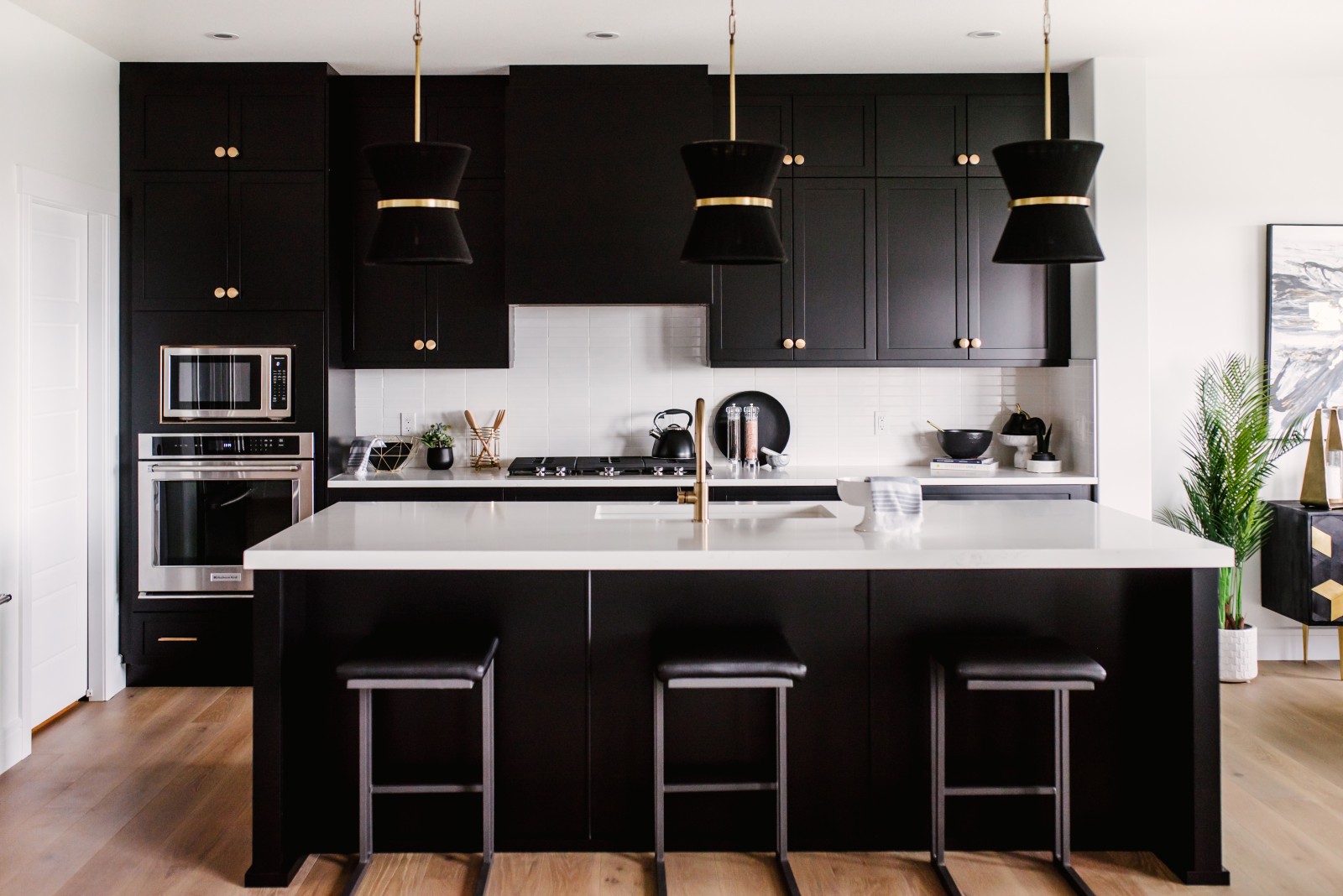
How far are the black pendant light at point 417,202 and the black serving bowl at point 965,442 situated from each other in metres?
2.88

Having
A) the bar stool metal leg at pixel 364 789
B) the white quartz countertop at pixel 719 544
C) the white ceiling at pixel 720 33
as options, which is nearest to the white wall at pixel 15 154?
the white ceiling at pixel 720 33

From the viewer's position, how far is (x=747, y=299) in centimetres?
483

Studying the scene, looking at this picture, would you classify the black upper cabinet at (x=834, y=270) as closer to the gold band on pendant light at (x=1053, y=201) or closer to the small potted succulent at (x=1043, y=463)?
the small potted succulent at (x=1043, y=463)

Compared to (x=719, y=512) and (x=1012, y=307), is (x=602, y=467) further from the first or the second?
(x=1012, y=307)

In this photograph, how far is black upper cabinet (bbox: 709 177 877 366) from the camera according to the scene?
479cm

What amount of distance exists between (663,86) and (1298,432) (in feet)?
10.8

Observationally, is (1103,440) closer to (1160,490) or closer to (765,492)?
(1160,490)

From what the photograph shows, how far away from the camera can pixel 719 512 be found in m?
3.38

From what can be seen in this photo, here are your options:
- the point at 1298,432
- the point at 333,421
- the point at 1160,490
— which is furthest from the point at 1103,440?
the point at 333,421

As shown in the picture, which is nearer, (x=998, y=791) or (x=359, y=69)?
(x=998, y=791)

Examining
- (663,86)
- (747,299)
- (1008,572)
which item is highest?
(663,86)

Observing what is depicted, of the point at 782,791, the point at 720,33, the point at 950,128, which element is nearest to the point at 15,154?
the point at 720,33

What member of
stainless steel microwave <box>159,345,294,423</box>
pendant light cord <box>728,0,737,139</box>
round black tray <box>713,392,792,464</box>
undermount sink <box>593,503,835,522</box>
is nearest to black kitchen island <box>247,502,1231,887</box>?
undermount sink <box>593,503,835,522</box>

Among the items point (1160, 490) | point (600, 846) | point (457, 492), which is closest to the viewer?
point (600, 846)
